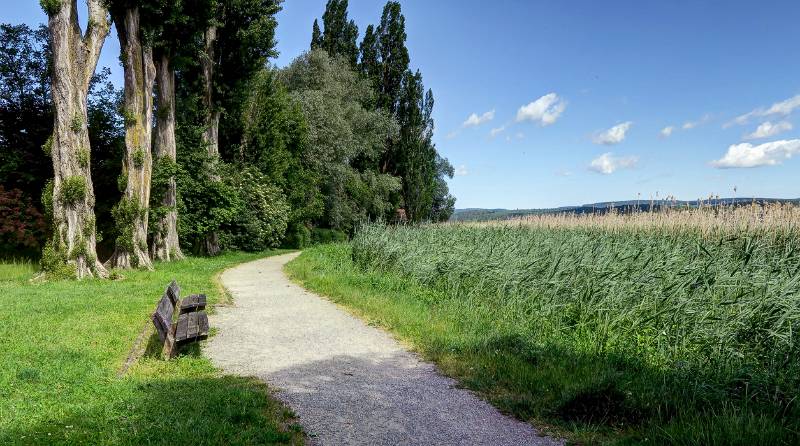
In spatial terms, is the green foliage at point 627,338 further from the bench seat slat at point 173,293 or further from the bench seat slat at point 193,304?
the bench seat slat at point 173,293

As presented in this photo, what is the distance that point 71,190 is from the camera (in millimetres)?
12164

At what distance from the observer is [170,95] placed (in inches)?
685

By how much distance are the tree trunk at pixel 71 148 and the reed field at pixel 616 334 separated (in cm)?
637

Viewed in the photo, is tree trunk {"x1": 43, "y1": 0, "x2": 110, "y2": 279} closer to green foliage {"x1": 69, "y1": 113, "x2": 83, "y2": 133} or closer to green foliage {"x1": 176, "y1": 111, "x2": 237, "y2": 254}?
green foliage {"x1": 69, "y1": 113, "x2": 83, "y2": 133}

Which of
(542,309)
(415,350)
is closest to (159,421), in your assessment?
(415,350)

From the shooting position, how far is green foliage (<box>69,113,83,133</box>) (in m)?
12.3

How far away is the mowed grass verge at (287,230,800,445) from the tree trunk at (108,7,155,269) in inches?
293

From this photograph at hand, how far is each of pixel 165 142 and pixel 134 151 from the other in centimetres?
278

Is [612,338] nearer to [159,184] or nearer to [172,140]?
[159,184]

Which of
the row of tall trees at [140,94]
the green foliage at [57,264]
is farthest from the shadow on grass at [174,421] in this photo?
the row of tall trees at [140,94]

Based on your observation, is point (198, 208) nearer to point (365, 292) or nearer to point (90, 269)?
point (90, 269)

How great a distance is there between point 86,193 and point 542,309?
10918mm

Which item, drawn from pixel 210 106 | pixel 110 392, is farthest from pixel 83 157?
pixel 110 392

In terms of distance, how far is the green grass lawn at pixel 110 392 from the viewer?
152 inches
